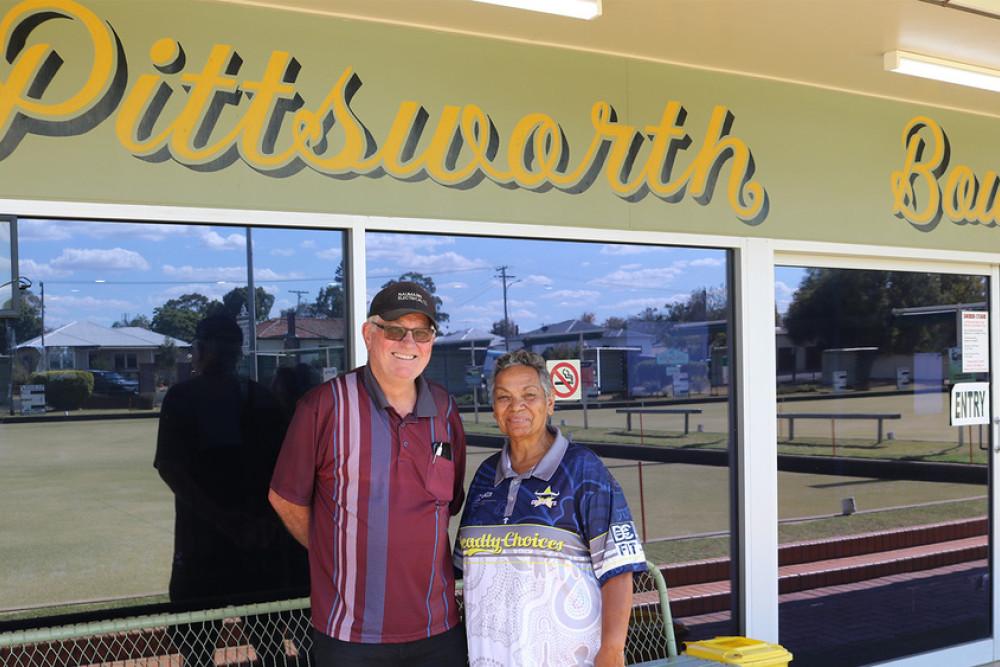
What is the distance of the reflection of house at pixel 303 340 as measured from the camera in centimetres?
322

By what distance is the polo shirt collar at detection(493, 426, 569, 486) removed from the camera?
7.59 feet

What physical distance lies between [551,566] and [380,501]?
46cm

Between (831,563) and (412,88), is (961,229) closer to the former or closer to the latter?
(831,563)

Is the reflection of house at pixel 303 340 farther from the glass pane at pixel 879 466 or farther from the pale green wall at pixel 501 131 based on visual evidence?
the glass pane at pixel 879 466

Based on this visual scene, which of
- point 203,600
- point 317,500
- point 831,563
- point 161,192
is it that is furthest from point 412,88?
point 831,563

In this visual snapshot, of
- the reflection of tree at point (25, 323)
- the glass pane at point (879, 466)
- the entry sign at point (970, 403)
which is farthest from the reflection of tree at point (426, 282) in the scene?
the entry sign at point (970, 403)

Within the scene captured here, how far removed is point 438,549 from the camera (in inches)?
95.0

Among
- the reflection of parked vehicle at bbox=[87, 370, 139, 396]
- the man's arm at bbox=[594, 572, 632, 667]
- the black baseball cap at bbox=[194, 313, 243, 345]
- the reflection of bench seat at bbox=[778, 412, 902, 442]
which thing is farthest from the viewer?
the reflection of bench seat at bbox=[778, 412, 902, 442]

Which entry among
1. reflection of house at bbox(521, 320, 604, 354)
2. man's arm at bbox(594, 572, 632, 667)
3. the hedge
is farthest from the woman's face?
the hedge

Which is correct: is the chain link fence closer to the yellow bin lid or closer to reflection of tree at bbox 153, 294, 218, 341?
the yellow bin lid

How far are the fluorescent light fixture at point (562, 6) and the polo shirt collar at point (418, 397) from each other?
1.25m

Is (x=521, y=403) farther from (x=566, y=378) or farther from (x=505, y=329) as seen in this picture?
(x=566, y=378)

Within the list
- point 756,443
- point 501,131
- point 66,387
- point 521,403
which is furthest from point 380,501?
point 756,443

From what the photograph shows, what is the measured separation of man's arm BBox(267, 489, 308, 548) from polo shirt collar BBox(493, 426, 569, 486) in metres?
0.51
